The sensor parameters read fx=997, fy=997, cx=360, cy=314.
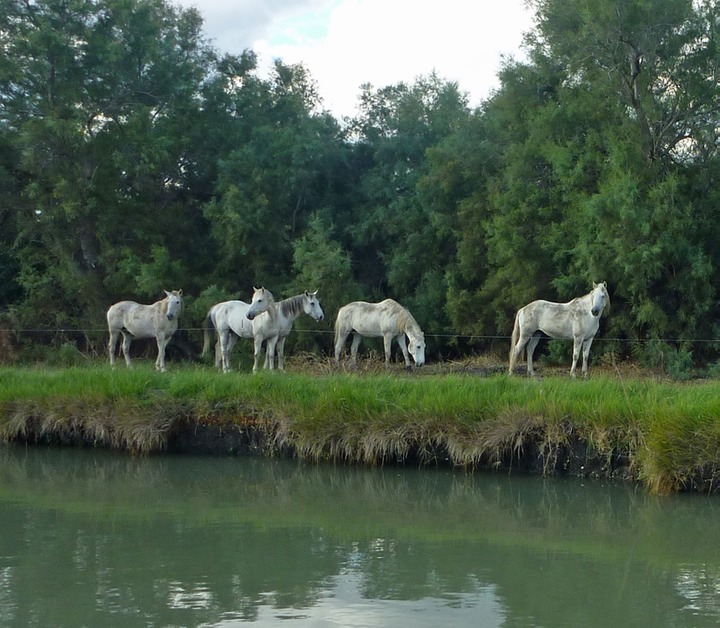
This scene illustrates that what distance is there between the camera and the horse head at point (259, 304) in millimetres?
18000

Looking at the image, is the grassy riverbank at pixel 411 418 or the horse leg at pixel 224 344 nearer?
the grassy riverbank at pixel 411 418

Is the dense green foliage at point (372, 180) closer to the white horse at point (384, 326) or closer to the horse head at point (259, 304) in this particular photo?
the white horse at point (384, 326)

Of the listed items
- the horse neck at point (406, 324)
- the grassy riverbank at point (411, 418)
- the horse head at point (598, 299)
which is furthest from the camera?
the horse neck at point (406, 324)

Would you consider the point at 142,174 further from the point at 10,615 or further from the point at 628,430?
the point at 10,615

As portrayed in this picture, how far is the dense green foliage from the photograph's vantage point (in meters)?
19.6

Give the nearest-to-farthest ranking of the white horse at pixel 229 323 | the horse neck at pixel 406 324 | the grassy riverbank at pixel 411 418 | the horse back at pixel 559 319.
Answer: the grassy riverbank at pixel 411 418 < the horse back at pixel 559 319 < the horse neck at pixel 406 324 < the white horse at pixel 229 323

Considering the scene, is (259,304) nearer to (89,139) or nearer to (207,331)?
(207,331)

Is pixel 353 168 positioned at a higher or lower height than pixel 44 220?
higher

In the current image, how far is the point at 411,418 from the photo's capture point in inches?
476

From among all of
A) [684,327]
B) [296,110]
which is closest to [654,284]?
[684,327]

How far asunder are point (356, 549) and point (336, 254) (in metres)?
15.2

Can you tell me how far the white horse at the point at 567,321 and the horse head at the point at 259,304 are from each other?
178 inches

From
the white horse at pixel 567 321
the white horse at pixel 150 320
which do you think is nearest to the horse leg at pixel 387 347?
the white horse at pixel 567 321

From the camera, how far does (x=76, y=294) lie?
25250 millimetres
